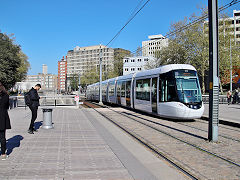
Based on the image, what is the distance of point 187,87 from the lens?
13.2 meters

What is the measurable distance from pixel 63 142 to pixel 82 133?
5.63 ft

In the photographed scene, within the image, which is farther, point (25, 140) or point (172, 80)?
point (172, 80)

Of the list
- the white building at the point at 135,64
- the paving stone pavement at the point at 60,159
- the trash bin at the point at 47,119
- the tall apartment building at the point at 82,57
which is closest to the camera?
the paving stone pavement at the point at 60,159

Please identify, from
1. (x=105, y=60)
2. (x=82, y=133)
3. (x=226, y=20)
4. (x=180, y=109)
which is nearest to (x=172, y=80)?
(x=180, y=109)

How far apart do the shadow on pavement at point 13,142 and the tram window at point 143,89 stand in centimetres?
893

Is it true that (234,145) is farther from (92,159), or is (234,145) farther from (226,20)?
(226,20)

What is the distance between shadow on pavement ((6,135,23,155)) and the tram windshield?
25.3 feet

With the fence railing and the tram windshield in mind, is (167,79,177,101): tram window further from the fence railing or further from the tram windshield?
the fence railing

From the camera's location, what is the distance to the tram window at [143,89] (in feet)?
53.0

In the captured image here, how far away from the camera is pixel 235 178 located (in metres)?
4.96

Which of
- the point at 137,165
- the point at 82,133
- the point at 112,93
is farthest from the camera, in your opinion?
the point at 112,93

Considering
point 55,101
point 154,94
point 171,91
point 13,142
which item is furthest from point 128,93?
point 13,142

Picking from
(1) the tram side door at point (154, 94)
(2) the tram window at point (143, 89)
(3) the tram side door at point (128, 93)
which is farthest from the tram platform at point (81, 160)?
(3) the tram side door at point (128, 93)

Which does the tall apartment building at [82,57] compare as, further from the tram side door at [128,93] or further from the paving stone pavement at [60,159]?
the paving stone pavement at [60,159]
